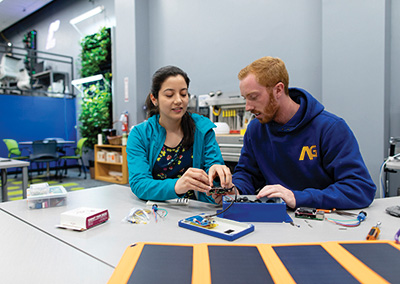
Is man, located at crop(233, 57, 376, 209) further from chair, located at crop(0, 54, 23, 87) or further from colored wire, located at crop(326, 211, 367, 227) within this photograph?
chair, located at crop(0, 54, 23, 87)

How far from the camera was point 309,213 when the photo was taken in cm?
95

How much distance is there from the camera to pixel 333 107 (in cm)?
274

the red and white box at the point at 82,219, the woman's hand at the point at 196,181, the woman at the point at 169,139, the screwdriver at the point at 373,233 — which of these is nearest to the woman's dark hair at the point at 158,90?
the woman at the point at 169,139

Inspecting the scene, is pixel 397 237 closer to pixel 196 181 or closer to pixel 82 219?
pixel 196 181

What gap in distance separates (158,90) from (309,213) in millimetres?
894

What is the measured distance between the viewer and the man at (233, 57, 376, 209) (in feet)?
3.49

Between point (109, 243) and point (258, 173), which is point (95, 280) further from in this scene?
point (258, 173)

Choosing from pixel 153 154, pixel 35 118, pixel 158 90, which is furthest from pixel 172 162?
pixel 35 118

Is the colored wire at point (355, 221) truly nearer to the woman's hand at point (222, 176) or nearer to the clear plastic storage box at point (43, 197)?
the woman's hand at point (222, 176)

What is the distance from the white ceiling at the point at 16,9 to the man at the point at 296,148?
7937 mm

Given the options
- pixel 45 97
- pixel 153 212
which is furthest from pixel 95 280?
pixel 45 97

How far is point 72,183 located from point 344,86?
442 centimetres

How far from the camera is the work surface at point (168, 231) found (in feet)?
2.54

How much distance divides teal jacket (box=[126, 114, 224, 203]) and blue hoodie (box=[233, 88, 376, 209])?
0.18m
